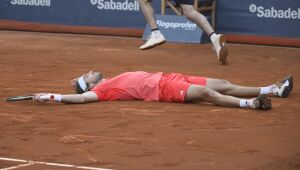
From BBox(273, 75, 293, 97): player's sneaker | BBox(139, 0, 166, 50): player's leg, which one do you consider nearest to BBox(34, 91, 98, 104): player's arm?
BBox(273, 75, 293, 97): player's sneaker

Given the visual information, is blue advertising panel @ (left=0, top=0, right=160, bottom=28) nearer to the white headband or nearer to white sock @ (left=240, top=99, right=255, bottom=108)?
the white headband

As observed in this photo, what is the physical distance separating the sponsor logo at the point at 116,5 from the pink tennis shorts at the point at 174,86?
9.10 m

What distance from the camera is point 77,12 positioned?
18.8m

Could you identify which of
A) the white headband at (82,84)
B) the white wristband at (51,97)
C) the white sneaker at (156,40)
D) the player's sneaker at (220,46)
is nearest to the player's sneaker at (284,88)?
the white headband at (82,84)

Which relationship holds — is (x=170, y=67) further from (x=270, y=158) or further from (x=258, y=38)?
(x=270, y=158)

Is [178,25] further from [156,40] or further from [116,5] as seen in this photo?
[156,40]

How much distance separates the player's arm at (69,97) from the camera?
29.1 ft

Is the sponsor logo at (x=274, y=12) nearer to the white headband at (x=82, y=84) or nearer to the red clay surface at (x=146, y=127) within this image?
the red clay surface at (x=146, y=127)

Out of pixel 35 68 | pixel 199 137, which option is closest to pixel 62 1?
pixel 35 68

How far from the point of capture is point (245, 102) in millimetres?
8719

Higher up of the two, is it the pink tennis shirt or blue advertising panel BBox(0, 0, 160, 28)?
blue advertising panel BBox(0, 0, 160, 28)

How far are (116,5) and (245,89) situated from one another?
9407 mm

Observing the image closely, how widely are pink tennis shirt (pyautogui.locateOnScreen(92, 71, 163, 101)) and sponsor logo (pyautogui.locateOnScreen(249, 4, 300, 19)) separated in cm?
781

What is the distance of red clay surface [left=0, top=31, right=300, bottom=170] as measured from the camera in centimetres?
657
